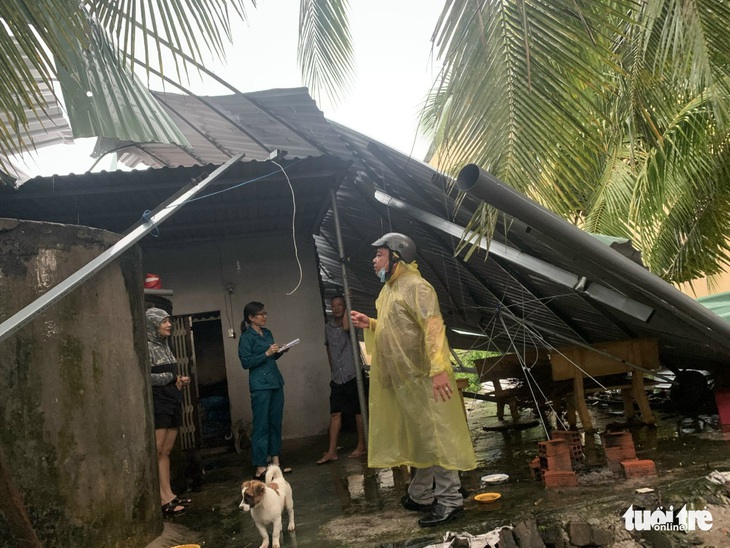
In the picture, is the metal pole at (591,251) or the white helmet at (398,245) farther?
the white helmet at (398,245)

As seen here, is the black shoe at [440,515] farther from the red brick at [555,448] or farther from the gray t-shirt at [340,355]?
the gray t-shirt at [340,355]

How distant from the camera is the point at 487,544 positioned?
4.00m

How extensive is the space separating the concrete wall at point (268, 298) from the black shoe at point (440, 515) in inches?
196

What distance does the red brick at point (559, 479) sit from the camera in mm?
4906

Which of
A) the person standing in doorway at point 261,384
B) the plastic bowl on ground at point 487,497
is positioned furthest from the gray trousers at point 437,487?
the person standing in doorway at point 261,384

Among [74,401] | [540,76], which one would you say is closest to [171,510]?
[74,401]

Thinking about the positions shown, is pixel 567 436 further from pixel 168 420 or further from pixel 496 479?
pixel 168 420

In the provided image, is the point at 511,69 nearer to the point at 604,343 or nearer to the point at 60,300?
the point at 60,300

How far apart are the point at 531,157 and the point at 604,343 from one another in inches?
150

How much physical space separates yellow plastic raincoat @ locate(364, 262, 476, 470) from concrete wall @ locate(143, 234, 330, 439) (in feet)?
14.5

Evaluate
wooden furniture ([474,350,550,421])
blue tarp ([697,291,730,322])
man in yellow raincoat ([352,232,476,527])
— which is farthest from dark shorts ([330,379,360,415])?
blue tarp ([697,291,730,322])

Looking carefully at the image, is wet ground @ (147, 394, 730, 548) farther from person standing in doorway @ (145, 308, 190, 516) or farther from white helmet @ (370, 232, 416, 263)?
white helmet @ (370, 232, 416, 263)

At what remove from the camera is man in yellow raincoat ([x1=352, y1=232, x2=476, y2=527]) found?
447 centimetres

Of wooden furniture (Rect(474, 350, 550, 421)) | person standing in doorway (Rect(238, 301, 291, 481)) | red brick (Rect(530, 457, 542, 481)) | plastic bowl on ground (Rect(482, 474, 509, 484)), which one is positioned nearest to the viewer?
red brick (Rect(530, 457, 542, 481))
